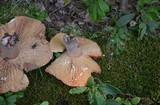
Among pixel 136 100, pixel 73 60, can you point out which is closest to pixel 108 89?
pixel 136 100

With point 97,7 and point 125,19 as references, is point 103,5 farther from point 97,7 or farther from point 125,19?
point 125,19

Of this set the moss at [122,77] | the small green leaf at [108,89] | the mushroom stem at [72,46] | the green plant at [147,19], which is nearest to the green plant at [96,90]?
the small green leaf at [108,89]

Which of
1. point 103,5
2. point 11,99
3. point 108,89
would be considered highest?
point 103,5

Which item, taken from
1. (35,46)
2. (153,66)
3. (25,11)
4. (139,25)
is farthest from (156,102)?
(25,11)

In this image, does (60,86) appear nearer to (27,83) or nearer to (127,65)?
(27,83)

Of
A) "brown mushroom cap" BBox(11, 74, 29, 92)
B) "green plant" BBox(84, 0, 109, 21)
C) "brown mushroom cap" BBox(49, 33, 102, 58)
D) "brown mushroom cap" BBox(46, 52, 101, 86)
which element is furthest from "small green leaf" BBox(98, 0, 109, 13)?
"brown mushroom cap" BBox(11, 74, 29, 92)

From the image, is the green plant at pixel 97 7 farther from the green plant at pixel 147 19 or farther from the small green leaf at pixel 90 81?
the small green leaf at pixel 90 81

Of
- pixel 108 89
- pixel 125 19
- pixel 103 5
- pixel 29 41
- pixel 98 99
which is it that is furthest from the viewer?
pixel 125 19
